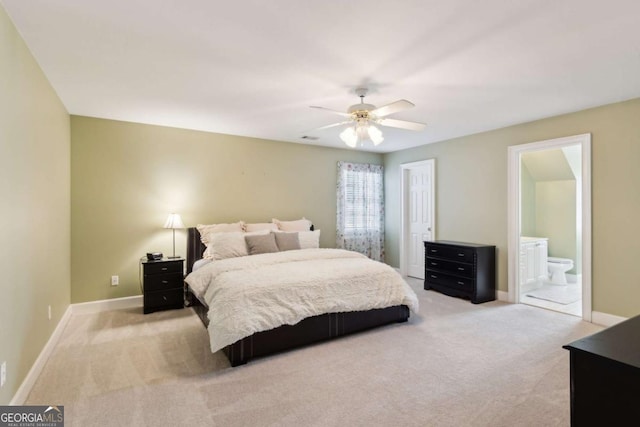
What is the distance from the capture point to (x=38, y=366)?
2553 mm

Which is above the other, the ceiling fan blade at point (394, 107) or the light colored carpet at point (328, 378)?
the ceiling fan blade at point (394, 107)

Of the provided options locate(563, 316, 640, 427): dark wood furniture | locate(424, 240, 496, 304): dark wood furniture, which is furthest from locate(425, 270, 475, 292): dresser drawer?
locate(563, 316, 640, 427): dark wood furniture

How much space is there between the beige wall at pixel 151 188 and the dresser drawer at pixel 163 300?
0.49 meters

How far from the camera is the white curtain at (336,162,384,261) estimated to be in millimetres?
6105

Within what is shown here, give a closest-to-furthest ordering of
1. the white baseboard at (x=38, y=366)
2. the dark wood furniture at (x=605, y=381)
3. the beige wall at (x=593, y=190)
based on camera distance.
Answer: the dark wood furniture at (x=605, y=381) < the white baseboard at (x=38, y=366) < the beige wall at (x=593, y=190)

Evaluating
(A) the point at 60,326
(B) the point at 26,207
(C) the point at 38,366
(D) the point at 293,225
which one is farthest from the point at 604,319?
(A) the point at 60,326

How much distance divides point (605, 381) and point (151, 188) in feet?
16.0

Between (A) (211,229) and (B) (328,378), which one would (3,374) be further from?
(A) (211,229)

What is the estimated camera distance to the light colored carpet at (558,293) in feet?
15.5

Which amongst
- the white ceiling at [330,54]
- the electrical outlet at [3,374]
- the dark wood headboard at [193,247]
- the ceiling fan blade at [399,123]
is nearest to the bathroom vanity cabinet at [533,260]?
the white ceiling at [330,54]

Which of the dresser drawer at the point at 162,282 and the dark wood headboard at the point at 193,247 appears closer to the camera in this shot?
the dresser drawer at the point at 162,282

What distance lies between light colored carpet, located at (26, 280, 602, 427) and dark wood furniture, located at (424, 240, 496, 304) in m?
0.95

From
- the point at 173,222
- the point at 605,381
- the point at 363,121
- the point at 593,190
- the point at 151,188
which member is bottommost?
the point at 605,381

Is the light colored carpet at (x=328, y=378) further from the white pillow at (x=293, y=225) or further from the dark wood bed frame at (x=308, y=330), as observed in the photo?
the white pillow at (x=293, y=225)
